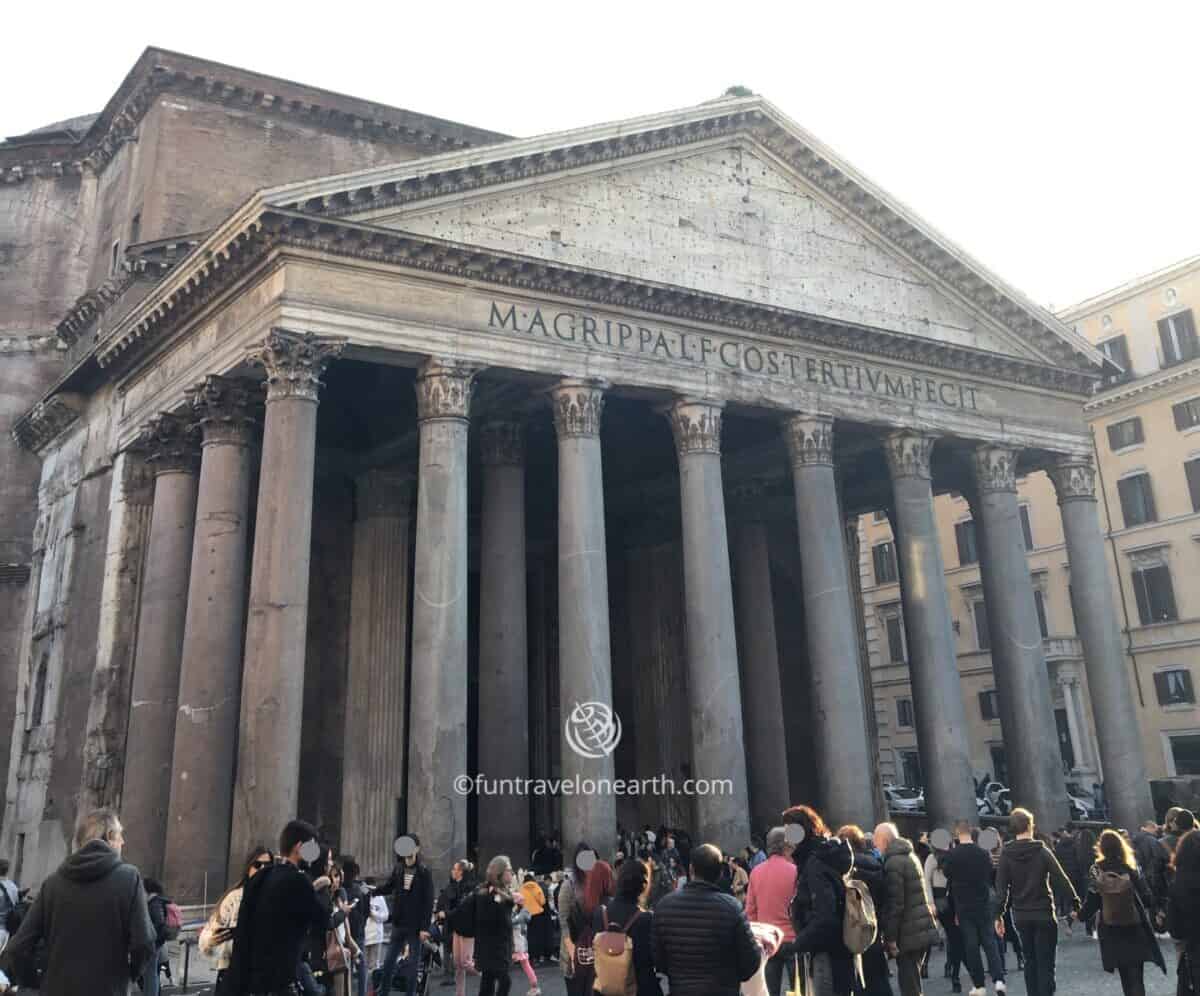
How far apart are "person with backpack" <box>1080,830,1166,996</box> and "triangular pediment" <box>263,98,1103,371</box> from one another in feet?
33.9

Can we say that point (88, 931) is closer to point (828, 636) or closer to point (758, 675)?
point (828, 636)

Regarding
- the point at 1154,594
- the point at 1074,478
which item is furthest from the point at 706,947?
the point at 1154,594

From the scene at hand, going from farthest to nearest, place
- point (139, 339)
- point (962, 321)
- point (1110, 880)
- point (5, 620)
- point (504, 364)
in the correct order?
point (5, 620) < point (962, 321) < point (139, 339) < point (504, 364) < point (1110, 880)

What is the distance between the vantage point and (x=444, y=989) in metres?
10.5

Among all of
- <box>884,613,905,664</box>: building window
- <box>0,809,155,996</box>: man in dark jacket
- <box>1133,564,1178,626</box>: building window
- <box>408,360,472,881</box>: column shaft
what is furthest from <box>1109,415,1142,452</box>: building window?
<box>0,809,155,996</box>: man in dark jacket

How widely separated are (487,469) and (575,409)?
96.4 inches

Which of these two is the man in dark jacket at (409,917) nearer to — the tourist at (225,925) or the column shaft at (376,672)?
the tourist at (225,925)

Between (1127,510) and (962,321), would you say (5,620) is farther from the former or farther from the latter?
(1127,510)

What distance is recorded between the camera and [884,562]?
35.1m

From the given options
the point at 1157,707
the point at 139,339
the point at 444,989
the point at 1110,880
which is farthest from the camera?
the point at 1157,707

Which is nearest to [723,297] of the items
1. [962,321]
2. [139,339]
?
[962,321]

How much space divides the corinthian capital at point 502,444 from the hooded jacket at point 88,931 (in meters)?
12.3

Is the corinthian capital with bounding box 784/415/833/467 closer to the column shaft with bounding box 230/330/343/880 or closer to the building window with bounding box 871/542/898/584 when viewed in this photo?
the column shaft with bounding box 230/330/343/880

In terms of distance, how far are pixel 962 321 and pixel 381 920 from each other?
14.3m
